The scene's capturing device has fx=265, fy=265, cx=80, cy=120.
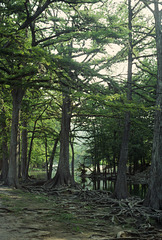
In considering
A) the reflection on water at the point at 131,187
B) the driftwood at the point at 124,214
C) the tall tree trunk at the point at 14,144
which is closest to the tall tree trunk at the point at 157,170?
the driftwood at the point at 124,214

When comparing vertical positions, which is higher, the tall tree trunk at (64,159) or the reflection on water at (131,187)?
the tall tree trunk at (64,159)

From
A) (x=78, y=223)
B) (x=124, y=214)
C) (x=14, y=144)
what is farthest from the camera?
(x=14, y=144)

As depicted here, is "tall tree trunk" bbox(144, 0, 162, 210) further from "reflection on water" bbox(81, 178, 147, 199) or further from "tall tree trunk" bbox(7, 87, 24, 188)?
"reflection on water" bbox(81, 178, 147, 199)

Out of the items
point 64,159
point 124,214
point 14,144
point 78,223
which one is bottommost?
point 124,214

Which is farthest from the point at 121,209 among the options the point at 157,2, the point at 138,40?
the point at 138,40

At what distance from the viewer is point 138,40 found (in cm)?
1734

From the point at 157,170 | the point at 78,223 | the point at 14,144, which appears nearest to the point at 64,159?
the point at 14,144

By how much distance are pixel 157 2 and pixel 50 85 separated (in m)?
6.28

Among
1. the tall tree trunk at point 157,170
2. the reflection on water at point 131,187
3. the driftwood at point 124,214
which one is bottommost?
the reflection on water at point 131,187

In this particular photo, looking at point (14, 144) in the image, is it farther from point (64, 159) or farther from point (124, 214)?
point (124, 214)

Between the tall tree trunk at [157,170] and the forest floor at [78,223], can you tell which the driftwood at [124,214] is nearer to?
the forest floor at [78,223]

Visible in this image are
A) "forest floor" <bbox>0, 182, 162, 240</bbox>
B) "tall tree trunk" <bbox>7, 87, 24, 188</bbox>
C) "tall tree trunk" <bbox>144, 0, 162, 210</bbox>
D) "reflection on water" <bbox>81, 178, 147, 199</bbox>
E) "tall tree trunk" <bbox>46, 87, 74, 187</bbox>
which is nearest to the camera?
"forest floor" <bbox>0, 182, 162, 240</bbox>

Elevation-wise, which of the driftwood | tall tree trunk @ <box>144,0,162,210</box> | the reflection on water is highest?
tall tree trunk @ <box>144,0,162,210</box>

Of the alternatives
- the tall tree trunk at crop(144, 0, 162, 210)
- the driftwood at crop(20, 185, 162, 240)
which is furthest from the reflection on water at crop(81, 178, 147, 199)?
the tall tree trunk at crop(144, 0, 162, 210)
